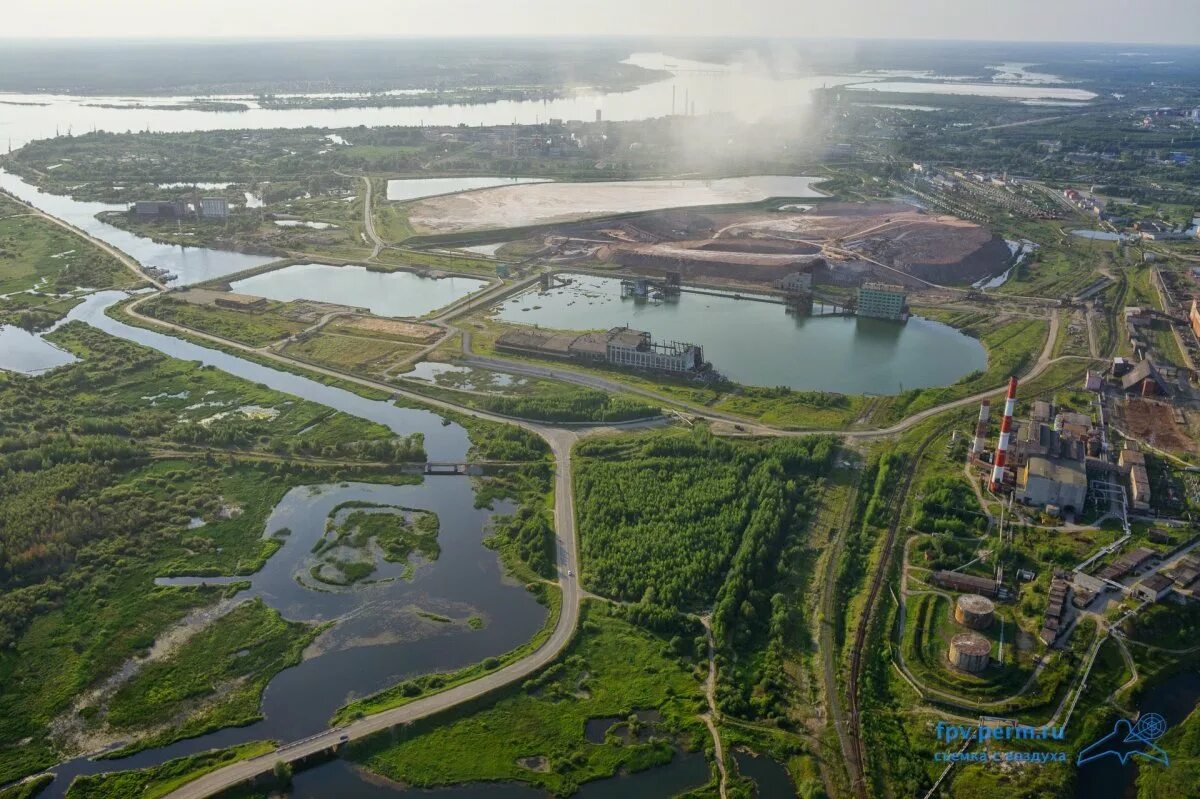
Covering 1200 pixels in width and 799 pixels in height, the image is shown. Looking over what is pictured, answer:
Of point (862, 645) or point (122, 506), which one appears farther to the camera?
point (122, 506)

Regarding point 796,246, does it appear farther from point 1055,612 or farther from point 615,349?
point 1055,612

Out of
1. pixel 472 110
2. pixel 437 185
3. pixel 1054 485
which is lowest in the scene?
pixel 1054 485

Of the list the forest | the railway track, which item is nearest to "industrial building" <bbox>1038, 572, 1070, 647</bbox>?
the railway track

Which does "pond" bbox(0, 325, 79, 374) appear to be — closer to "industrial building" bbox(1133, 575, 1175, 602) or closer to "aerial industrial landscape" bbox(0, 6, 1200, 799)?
"aerial industrial landscape" bbox(0, 6, 1200, 799)

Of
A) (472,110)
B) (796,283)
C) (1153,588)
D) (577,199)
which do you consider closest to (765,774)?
(1153,588)

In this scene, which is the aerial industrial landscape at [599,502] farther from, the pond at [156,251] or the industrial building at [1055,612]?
the pond at [156,251]
